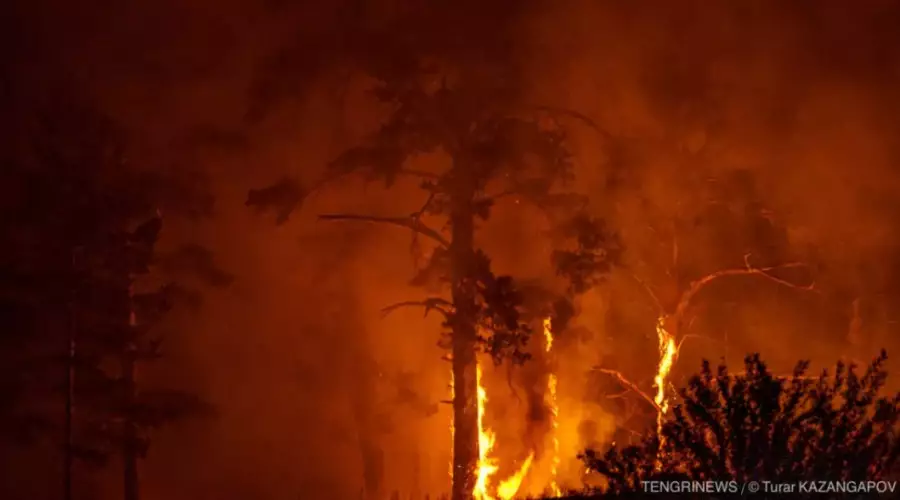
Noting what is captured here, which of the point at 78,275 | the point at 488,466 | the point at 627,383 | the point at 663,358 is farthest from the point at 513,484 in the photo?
the point at 78,275

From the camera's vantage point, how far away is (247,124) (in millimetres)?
14367

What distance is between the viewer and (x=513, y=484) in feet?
53.3

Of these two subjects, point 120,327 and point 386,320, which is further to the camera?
point 386,320

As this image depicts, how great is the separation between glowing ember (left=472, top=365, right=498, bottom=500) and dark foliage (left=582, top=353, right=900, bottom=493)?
353 inches

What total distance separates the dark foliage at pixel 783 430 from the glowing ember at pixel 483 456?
8967mm

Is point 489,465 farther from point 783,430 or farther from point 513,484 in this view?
point 783,430

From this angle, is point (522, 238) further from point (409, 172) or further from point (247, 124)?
point (247, 124)

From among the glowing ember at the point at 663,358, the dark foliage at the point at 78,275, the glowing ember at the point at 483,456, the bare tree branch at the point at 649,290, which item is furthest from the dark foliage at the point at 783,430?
the bare tree branch at the point at 649,290

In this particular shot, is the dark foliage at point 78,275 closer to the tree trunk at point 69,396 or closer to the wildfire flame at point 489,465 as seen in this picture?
the tree trunk at point 69,396

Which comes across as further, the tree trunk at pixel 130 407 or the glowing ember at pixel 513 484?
the glowing ember at pixel 513 484

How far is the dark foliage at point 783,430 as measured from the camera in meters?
4.73

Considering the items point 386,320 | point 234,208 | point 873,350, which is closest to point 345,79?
point 234,208

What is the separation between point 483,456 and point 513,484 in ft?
3.70

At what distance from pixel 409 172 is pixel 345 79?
4.73 ft
